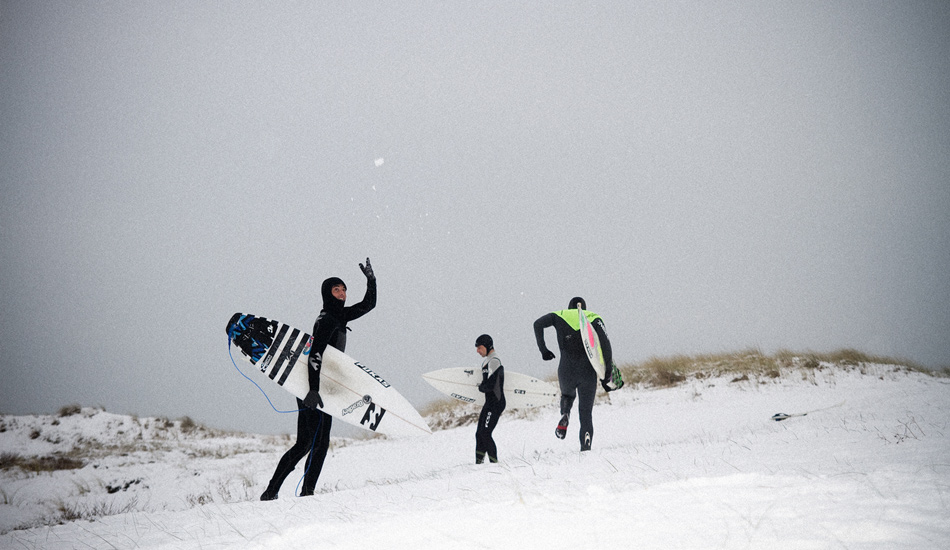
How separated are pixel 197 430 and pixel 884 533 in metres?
17.8

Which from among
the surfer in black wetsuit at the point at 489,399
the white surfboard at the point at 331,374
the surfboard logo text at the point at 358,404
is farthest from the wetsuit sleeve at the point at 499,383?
the surfboard logo text at the point at 358,404

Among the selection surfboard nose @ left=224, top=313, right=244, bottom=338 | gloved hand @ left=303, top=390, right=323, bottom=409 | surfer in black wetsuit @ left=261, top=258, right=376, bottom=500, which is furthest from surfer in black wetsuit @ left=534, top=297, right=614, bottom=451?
surfboard nose @ left=224, top=313, right=244, bottom=338

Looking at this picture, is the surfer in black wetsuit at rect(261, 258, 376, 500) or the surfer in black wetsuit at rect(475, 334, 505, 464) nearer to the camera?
the surfer in black wetsuit at rect(261, 258, 376, 500)

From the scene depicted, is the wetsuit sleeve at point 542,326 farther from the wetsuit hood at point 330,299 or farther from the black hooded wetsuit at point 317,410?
the wetsuit hood at point 330,299

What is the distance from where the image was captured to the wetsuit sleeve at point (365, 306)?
16.0 ft

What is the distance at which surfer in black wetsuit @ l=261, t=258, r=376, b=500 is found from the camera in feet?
13.7

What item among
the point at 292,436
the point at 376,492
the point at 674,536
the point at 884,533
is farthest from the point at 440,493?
the point at 292,436

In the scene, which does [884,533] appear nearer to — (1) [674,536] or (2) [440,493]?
(1) [674,536]

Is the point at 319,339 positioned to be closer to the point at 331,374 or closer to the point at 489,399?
the point at 331,374

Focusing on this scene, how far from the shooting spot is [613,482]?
2.63 m

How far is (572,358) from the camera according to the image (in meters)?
6.07

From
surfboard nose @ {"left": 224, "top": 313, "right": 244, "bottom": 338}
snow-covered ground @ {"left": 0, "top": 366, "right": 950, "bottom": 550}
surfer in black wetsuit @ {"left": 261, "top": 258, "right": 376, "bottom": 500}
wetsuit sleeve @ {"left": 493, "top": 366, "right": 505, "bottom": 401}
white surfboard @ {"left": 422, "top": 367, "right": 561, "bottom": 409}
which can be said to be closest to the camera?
snow-covered ground @ {"left": 0, "top": 366, "right": 950, "bottom": 550}

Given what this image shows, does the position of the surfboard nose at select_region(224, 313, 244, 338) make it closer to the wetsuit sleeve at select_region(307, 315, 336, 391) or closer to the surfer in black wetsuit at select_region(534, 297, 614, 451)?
the wetsuit sleeve at select_region(307, 315, 336, 391)

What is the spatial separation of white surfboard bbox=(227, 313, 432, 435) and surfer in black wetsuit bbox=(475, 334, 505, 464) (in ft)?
2.83
